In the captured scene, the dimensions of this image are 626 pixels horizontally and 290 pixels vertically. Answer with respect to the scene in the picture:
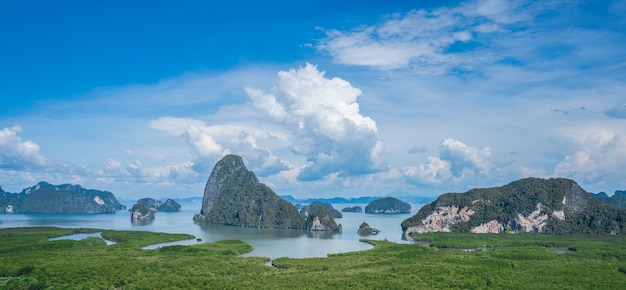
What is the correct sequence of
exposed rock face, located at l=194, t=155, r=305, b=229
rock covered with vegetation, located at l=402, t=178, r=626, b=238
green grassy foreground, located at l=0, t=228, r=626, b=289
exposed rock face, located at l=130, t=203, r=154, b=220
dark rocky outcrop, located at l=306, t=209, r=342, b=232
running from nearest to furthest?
green grassy foreground, located at l=0, t=228, r=626, b=289, rock covered with vegetation, located at l=402, t=178, r=626, b=238, dark rocky outcrop, located at l=306, t=209, r=342, b=232, exposed rock face, located at l=194, t=155, r=305, b=229, exposed rock face, located at l=130, t=203, r=154, b=220

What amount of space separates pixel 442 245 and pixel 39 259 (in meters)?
64.9

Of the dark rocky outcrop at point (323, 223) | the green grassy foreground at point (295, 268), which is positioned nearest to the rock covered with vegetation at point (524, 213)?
the dark rocky outcrop at point (323, 223)

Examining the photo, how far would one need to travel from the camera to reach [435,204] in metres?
112

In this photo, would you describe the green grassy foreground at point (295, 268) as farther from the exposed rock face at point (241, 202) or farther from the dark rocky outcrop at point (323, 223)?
the exposed rock face at point (241, 202)

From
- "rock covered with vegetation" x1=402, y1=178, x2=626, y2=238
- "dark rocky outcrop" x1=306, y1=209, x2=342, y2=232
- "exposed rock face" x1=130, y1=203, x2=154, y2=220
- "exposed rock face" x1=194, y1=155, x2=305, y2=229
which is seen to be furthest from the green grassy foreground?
"exposed rock face" x1=130, y1=203, x2=154, y2=220

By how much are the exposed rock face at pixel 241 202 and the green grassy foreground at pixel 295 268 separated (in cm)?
5354

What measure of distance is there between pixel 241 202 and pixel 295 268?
8846 cm

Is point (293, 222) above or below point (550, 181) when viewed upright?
below

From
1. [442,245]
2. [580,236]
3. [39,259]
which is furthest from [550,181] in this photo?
[39,259]

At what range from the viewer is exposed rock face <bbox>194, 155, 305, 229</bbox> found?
429 feet

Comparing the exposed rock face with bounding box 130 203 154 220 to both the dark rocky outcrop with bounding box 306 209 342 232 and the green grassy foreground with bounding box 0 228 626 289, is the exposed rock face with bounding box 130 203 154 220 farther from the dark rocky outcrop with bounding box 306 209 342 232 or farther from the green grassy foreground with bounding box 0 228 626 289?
the green grassy foreground with bounding box 0 228 626 289

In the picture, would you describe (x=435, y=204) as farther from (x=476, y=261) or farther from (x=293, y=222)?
(x=476, y=261)

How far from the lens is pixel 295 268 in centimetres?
5553

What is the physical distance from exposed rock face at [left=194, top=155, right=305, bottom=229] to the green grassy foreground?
5354cm
